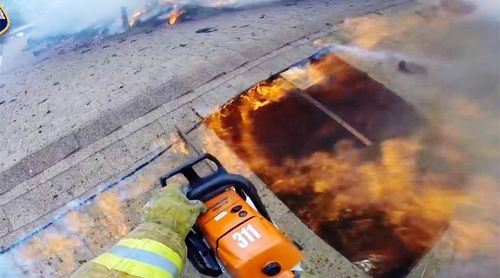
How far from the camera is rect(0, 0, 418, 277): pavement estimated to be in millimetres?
4387

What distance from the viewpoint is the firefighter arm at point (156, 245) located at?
7.59ft

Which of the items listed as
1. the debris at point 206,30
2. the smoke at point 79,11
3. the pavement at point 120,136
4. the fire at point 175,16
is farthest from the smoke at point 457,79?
the fire at point 175,16

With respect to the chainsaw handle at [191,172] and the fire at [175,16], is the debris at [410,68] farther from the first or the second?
the fire at [175,16]

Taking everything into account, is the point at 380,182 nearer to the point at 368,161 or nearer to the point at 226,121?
the point at 368,161

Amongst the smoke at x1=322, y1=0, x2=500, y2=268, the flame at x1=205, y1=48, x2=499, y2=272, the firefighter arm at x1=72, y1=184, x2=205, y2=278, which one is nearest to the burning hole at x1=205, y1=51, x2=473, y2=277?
the flame at x1=205, y1=48, x2=499, y2=272

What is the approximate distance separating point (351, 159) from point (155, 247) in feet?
8.76

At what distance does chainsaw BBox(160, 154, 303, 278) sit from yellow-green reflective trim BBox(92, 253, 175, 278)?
454 mm

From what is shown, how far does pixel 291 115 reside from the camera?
17.1 feet

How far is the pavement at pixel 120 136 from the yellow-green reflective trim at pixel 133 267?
1.89 meters

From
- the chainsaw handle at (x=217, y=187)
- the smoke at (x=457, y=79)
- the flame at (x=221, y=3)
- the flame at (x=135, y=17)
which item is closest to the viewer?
the chainsaw handle at (x=217, y=187)

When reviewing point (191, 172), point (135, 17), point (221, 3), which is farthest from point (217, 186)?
point (135, 17)

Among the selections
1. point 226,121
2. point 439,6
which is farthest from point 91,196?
point 439,6

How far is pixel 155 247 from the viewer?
2.47 metres

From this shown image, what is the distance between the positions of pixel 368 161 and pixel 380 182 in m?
0.28
